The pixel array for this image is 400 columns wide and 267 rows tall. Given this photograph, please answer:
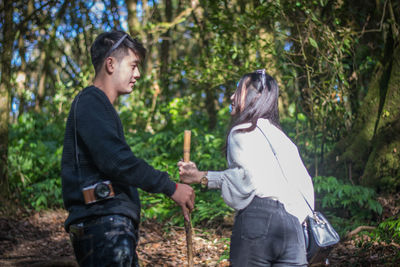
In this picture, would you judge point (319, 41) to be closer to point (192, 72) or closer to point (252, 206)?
point (192, 72)

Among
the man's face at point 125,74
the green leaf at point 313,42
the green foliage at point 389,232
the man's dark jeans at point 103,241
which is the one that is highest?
the green leaf at point 313,42

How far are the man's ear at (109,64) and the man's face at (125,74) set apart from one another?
0.02m

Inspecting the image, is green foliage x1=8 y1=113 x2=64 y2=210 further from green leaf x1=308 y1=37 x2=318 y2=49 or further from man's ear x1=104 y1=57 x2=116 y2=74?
man's ear x1=104 y1=57 x2=116 y2=74

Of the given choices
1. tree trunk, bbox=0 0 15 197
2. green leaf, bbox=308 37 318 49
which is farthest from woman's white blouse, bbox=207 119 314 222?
tree trunk, bbox=0 0 15 197

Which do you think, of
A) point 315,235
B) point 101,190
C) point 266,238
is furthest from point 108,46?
point 315,235

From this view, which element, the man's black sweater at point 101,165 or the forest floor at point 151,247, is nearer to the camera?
the man's black sweater at point 101,165

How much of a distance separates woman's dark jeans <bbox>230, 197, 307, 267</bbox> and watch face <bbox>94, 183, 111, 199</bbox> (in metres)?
0.79

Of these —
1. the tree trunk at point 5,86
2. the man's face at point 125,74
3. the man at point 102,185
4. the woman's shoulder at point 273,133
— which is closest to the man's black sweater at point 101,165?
the man at point 102,185

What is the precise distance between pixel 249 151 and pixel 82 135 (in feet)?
3.13

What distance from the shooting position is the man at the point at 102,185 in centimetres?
→ 223

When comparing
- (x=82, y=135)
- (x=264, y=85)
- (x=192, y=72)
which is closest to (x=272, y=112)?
(x=264, y=85)

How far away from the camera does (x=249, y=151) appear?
2484mm

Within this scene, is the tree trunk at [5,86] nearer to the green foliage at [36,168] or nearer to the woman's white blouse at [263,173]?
the green foliage at [36,168]

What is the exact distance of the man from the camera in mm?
2232
